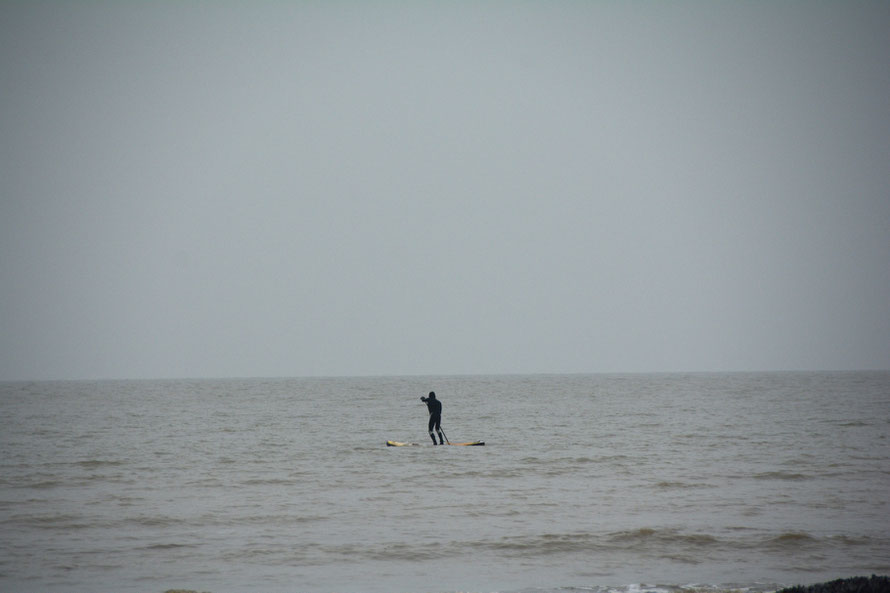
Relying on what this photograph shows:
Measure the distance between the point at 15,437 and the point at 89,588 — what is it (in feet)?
88.1

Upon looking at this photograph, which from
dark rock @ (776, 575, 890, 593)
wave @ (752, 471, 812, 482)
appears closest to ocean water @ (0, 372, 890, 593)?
wave @ (752, 471, 812, 482)

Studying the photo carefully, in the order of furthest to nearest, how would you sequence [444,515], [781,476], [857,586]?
[781,476] → [444,515] → [857,586]

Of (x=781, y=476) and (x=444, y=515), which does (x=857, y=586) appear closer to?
(x=444, y=515)

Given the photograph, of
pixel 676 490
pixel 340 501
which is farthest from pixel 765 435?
pixel 340 501

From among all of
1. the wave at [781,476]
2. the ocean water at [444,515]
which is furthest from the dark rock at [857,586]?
the wave at [781,476]

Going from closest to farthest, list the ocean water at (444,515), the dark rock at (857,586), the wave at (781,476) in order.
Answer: the dark rock at (857,586) → the ocean water at (444,515) → the wave at (781,476)

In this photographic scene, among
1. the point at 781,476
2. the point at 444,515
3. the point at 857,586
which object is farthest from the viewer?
the point at 781,476

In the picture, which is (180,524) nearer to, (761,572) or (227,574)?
(227,574)

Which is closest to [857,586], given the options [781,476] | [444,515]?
[444,515]

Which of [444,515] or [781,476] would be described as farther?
[781,476]

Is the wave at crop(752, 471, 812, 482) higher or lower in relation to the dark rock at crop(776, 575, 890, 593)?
lower

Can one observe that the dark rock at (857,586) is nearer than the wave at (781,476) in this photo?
Yes

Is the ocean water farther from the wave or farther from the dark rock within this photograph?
the dark rock

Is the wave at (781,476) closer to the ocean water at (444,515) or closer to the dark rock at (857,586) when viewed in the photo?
the ocean water at (444,515)
